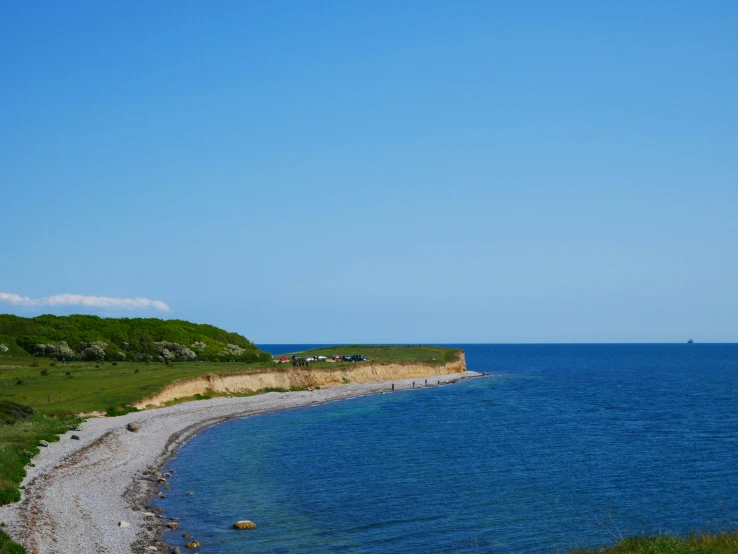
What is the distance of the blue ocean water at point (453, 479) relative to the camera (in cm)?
3334

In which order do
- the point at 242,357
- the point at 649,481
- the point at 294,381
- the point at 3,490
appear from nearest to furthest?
the point at 3,490 < the point at 649,481 < the point at 294,381 < the point at 242,357

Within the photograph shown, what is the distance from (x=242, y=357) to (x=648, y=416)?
76414mm

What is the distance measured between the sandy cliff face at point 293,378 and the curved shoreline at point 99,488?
11035mm

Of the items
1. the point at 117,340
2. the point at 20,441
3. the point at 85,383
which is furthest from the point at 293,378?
the point at 20,441

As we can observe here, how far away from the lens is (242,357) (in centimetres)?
13075

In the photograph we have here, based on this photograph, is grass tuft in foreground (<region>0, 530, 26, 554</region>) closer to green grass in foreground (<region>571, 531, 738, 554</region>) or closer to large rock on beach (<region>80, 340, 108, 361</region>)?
green grass in foreground (<region>571, 531, 738, 554</region>)

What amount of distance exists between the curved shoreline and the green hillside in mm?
47265

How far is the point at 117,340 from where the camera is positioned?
400 ft

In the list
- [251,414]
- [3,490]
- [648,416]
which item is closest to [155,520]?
[3,490]

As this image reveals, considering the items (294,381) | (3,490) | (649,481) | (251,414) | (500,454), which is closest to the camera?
(3,490)

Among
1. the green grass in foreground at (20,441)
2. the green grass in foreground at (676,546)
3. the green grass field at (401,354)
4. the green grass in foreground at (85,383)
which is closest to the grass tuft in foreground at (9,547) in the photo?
the green grass in foreground at (20,441)

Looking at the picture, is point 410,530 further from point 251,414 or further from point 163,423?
point 251,414

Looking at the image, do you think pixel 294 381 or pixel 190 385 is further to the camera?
pixel 294 381

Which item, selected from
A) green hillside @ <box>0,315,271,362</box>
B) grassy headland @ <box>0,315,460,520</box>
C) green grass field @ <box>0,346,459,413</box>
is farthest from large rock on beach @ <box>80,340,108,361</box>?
green grass field @ <box>0,346,459,413</box>
